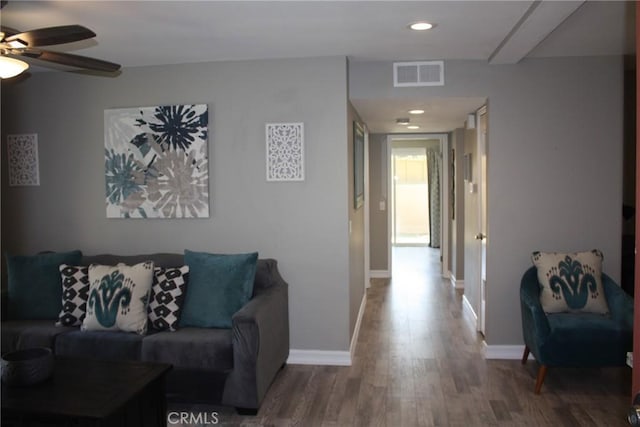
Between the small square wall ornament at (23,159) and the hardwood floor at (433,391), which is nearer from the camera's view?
the hardwood floor at (433,391)

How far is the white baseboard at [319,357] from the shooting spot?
417 cm

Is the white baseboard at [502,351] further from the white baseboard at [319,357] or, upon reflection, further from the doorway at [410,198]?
the doorway at [410,198]

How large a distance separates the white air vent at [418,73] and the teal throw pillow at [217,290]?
6.09 feet

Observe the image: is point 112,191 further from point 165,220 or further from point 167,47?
point 167,47

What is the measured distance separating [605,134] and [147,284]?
3.59 metres

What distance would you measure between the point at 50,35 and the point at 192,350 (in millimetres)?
1931

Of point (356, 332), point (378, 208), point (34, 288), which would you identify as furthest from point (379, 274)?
point (34, 288)

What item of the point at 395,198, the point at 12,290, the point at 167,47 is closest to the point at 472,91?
the point at 167,47

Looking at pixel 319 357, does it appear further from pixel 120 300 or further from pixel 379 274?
pixel 379 274

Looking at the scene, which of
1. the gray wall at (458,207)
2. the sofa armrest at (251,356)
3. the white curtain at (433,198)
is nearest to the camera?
the sofa armrest at (251,356)

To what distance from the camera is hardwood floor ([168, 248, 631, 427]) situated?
10.5ft

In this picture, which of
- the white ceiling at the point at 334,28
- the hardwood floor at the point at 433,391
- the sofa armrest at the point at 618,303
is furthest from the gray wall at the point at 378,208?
the sofa armrest at the point at 618,303

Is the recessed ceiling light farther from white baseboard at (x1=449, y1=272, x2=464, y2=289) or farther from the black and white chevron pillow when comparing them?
white baseboard at (x1=449, y1=272, x2=464, y2=289)

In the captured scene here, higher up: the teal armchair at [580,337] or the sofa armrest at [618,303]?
the sofa armrest at [618,303]
